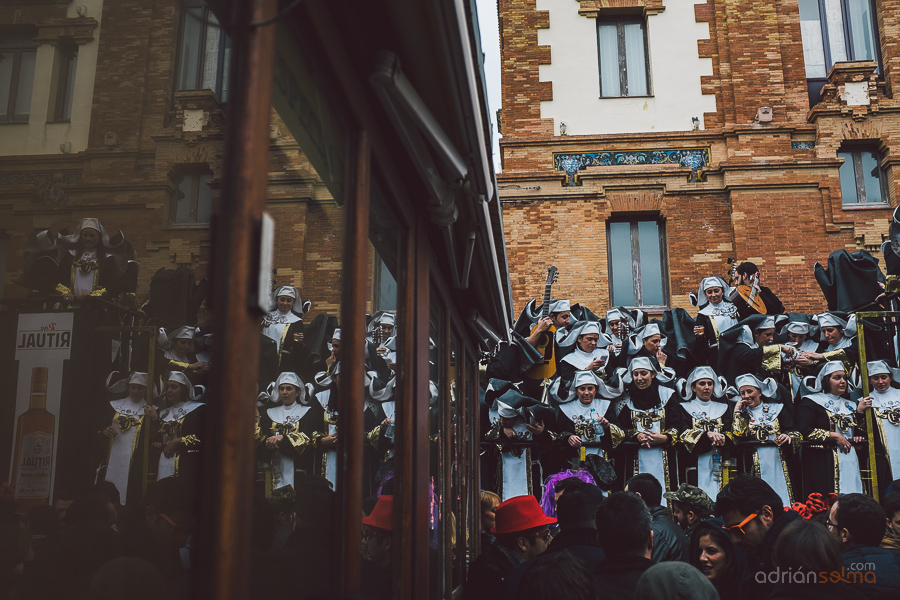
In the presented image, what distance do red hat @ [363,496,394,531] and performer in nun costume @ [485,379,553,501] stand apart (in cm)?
809

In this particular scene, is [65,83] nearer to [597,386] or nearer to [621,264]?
[597,386]

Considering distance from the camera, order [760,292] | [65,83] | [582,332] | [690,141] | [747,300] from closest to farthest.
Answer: [65,83] < [582,332] < [747,300] < [760,292] < [690,141]

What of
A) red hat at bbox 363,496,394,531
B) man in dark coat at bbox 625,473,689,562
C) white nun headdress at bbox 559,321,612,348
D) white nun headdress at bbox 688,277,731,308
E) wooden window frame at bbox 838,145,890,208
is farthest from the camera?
wooden window frame at bbox 838,145,890,208

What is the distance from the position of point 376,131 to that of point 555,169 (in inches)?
587

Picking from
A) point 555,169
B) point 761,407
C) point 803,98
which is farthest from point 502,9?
point 761,407

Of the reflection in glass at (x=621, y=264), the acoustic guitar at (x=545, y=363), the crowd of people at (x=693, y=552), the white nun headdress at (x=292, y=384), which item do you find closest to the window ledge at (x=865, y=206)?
the reflection in glass at (x=621, y=264)

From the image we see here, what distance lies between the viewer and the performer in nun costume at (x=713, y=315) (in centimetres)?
1275

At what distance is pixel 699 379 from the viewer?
439 inches

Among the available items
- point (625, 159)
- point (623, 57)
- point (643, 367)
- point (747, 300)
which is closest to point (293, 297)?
point (643, 367)

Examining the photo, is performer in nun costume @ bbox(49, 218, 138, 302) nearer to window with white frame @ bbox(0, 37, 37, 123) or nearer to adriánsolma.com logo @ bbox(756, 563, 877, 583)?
window with white frame @ bbox(0, 37, 37, 123)

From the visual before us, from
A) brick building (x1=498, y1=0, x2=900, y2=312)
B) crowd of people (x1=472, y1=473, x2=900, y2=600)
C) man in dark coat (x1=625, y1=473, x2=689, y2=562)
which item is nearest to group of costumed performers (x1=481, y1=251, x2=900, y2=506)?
brick building (x1=498, y1=0, x2=900, y2=312)

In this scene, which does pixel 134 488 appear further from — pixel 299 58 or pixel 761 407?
pixel 761 407

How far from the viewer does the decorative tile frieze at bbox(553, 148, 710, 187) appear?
17.1 m

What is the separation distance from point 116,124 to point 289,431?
2.36 ft
